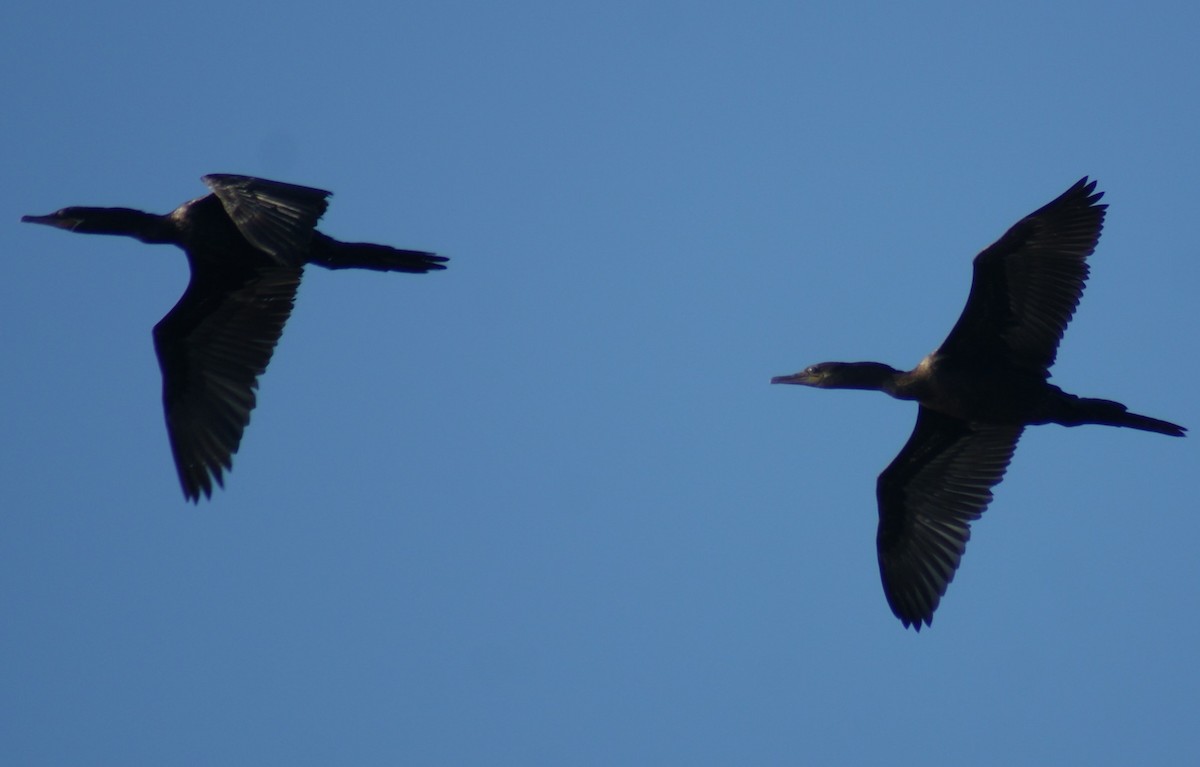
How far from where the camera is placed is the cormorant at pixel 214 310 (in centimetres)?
1268

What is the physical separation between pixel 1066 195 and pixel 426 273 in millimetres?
4664

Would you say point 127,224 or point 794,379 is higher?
point 127,224

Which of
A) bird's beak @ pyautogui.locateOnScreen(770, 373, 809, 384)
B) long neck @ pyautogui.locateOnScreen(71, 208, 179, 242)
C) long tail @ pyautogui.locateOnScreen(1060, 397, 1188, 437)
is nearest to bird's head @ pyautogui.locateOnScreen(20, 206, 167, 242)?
long neck @ pyautogui.locateOnScreen(71, 208, 179, 242)

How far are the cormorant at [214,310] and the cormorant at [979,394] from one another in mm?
3677

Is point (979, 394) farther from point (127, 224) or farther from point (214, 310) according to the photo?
point (127, 224)

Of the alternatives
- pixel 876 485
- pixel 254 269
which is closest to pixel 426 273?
pixel 254 269

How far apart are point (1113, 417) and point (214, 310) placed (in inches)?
258

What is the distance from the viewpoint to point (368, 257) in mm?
12820

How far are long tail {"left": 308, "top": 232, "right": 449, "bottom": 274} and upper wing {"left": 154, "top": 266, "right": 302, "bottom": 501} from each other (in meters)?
0.42

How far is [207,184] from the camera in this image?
11.8 meters

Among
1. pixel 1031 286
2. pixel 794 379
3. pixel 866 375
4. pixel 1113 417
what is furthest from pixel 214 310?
pixel 1113 417

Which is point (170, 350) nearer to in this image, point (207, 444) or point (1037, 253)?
point (207, 444)

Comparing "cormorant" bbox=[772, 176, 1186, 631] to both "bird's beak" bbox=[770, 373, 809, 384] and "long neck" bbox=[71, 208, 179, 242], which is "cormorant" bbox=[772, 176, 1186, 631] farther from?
"long neck" bbox=[71, 208, 179, 242]

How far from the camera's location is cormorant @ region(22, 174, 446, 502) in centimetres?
1268
